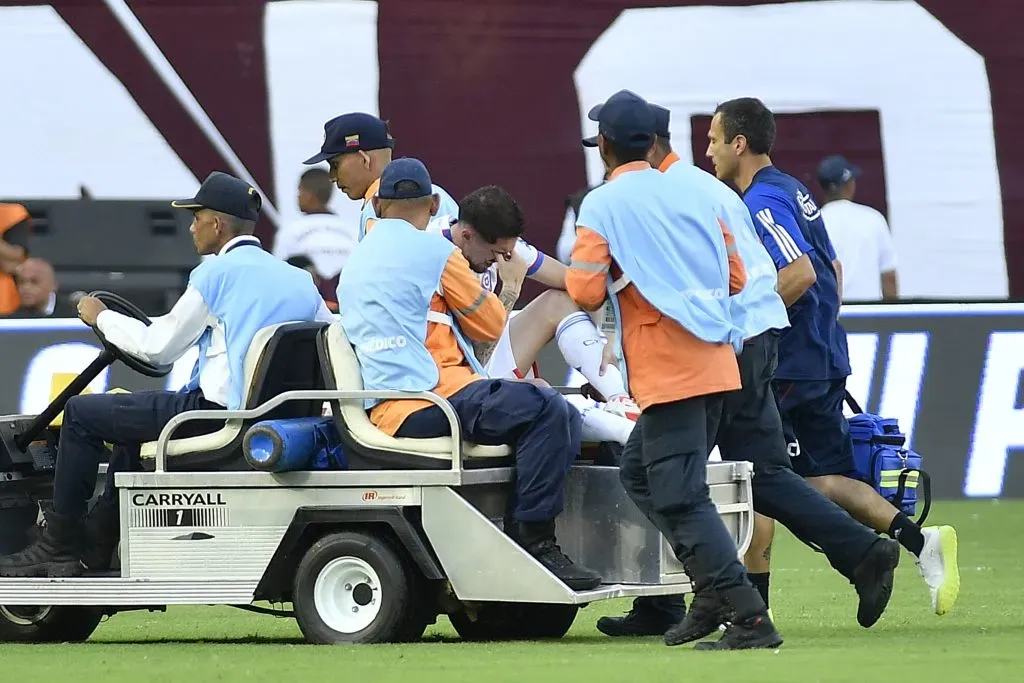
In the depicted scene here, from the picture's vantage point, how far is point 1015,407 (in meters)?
14.3

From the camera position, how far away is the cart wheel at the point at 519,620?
8.76 metres

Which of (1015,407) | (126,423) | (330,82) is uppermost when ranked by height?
(330,82)

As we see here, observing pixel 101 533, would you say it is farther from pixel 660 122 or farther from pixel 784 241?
pixel 784 241

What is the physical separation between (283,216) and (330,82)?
3.32ft

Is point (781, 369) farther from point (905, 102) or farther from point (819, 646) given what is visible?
point (905, 102)

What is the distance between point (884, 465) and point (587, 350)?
175 cm

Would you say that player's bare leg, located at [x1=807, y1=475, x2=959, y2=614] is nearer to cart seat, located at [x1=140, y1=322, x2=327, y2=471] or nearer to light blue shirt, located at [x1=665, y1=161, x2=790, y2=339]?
light blue shirt, located at [x1=665, y1=161, x2=790, y2=339]

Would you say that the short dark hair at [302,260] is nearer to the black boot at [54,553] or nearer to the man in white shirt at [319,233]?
the man in white shirt at [319,233]

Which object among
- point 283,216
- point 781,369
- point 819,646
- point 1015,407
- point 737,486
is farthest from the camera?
point 283,216

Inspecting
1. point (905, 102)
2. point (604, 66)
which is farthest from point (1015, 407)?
point (604, 66)

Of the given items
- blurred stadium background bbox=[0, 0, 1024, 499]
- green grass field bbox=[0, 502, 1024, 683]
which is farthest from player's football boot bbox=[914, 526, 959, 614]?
blurred stadium background bbox=[0, 0, 1024, 499]

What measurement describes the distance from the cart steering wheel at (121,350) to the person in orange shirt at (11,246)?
635 centimetres

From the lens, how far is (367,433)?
8094mm

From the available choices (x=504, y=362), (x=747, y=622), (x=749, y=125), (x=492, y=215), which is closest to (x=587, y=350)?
(x=504, y=362)
